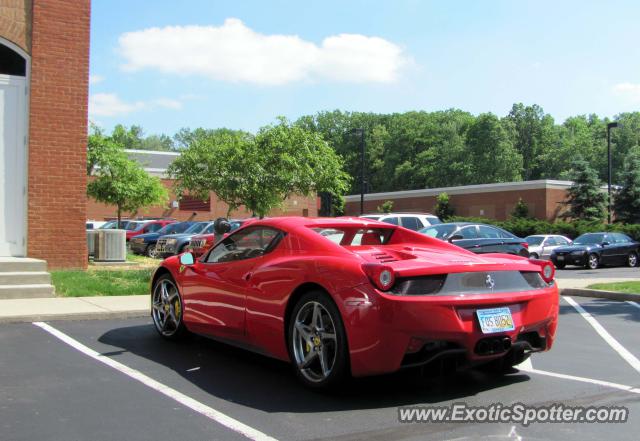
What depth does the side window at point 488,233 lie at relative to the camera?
17.6 m

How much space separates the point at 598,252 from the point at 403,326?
23.2m

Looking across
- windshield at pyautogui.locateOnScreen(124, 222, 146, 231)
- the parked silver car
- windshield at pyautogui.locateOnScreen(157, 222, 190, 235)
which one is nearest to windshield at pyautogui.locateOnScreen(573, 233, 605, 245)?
the parked silver car

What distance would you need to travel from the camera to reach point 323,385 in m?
5.05

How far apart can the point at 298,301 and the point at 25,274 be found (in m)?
7.59

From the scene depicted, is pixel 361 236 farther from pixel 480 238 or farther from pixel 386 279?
pixel 480 238

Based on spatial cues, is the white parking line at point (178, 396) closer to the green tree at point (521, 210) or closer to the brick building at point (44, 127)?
the brick building at point (44, 127)

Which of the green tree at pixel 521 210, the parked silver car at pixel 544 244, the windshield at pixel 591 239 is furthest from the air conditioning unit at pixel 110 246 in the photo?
the green tree at pixel 521 210

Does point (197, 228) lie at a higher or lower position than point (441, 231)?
lower

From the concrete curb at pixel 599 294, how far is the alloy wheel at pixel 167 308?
8.90 metres

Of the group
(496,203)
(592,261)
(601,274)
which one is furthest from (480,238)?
(496,203)

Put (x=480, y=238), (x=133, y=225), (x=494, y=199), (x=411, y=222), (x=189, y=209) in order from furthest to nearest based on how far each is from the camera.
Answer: (x=494, y=199) → (x=189, y=209) → (x=133, y=225) → (x=411, y=222) → (x=480, y=238)

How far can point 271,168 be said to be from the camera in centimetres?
2247

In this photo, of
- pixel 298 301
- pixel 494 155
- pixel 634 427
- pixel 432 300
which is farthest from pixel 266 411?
pixel 494 155

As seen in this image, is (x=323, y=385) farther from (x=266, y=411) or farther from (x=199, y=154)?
(x=199, y=154)
